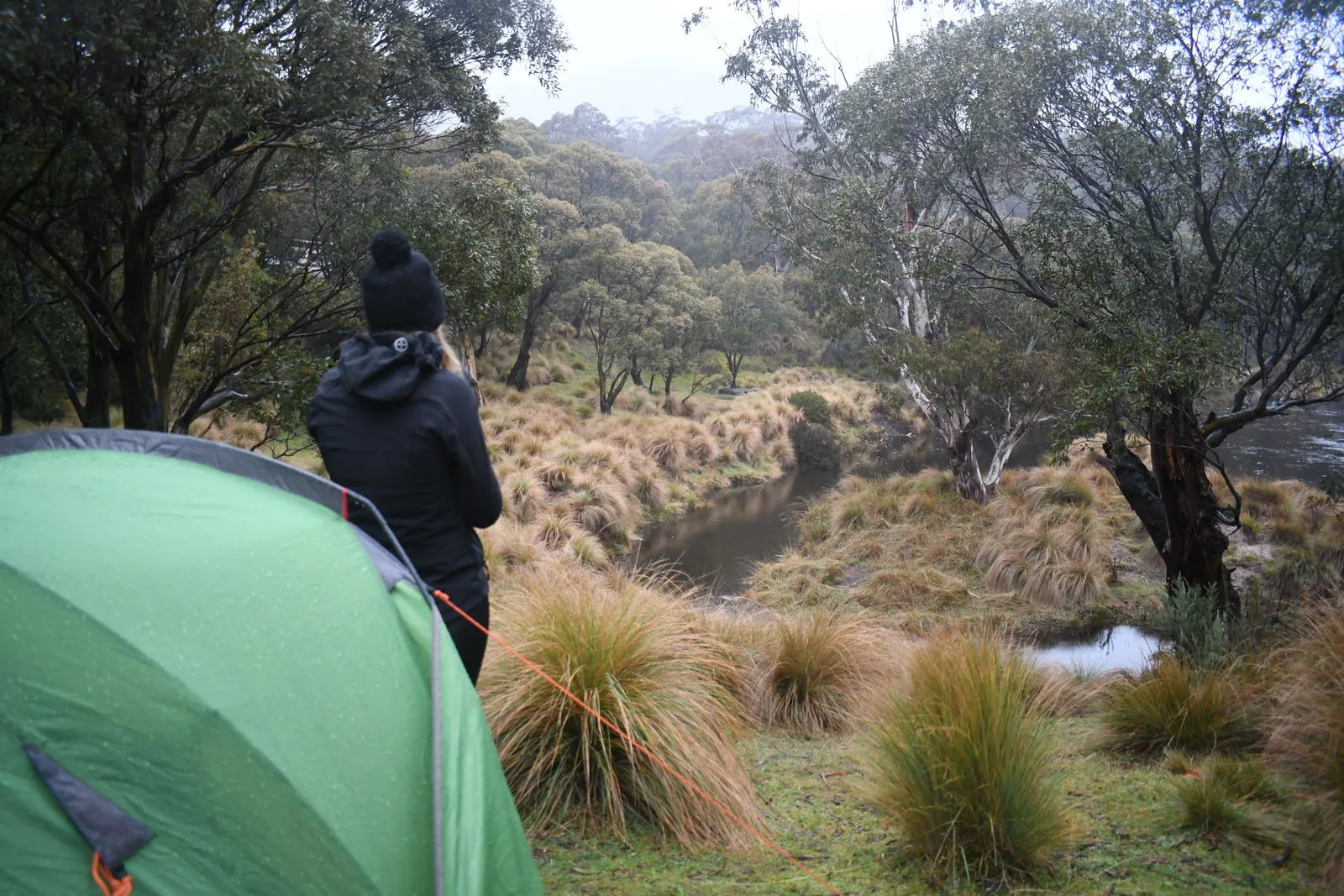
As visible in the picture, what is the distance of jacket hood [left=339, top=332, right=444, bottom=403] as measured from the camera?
8.53 feet

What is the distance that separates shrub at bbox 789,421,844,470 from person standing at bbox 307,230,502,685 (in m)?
22.2

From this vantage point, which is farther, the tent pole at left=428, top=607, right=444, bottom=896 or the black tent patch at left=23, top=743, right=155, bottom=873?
the tent pole at left=428, top=607, right=444, bottom=896

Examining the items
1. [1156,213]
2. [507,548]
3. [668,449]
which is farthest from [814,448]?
[1156,213]

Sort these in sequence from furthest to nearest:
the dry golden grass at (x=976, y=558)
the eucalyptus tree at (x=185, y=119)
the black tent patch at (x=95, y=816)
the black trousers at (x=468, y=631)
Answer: the dry golden grass at (x=976, y=558) → the eucalyptus tree at (x=185, y=119) → the black trousers at (x=468, y=631) → the black tent patch at (x=95, y=816)

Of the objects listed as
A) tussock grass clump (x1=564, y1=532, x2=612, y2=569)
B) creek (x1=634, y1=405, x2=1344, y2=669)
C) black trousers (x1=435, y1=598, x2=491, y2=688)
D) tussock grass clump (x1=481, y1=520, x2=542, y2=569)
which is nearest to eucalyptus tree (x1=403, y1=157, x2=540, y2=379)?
tussock grass clump (x1=481, y1=520, x2=542, y2=569)

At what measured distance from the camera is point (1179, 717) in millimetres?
4480

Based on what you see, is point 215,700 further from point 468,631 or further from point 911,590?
point 911,590

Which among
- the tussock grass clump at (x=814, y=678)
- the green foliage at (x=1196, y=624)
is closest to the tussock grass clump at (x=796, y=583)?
the green foliage at (x=1196, y=624)

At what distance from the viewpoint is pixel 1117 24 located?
9.40 m

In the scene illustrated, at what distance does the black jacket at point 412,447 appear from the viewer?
2.62m

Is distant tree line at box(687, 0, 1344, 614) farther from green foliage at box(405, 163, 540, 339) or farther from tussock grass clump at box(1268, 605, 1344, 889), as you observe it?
green foliage at box(405, 163, 540, 339)

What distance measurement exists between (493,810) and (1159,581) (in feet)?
39.6

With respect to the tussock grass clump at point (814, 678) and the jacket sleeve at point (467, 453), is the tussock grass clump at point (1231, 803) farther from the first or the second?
the jacket sleeve at point (467, 453)

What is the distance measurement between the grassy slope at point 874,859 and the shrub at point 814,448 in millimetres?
20735
